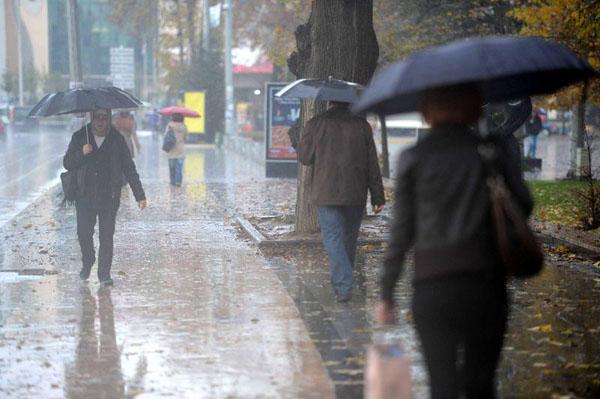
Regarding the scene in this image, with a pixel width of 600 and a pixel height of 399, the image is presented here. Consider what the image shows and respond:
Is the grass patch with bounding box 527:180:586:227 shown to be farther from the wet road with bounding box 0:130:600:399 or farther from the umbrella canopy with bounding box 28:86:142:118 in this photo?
the umbrella canopy with bounding box 28:86:142:118

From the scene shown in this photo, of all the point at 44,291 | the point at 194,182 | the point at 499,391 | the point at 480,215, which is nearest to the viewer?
the point at 480,215

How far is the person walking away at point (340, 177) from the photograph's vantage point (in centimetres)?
973

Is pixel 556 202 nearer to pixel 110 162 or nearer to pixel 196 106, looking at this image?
pixel 110 162

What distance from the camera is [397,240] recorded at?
16.2 feet

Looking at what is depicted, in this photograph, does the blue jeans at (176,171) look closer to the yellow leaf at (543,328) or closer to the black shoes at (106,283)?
the black shoes at (106,283)

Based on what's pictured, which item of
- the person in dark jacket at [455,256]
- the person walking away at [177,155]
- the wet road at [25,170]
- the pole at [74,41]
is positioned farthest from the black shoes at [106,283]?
the pole at [74,41]

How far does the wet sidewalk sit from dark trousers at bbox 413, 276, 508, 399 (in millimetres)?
2285

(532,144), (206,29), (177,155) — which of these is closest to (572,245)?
(177,155)

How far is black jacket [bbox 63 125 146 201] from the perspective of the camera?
11242mm

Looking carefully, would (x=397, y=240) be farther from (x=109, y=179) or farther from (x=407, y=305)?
(x=109, y=179)

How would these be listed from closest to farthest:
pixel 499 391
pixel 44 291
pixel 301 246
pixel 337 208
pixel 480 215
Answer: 1. pixel 480 215
2. pixel 499 391
3. pixel 337 208
4. pixel 44 291
5. pixel 301 246

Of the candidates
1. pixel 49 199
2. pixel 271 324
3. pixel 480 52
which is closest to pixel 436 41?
pixel 49 199

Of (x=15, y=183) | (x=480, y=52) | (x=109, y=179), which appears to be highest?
(x=480, y=52)

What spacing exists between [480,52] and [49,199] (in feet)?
59.6
